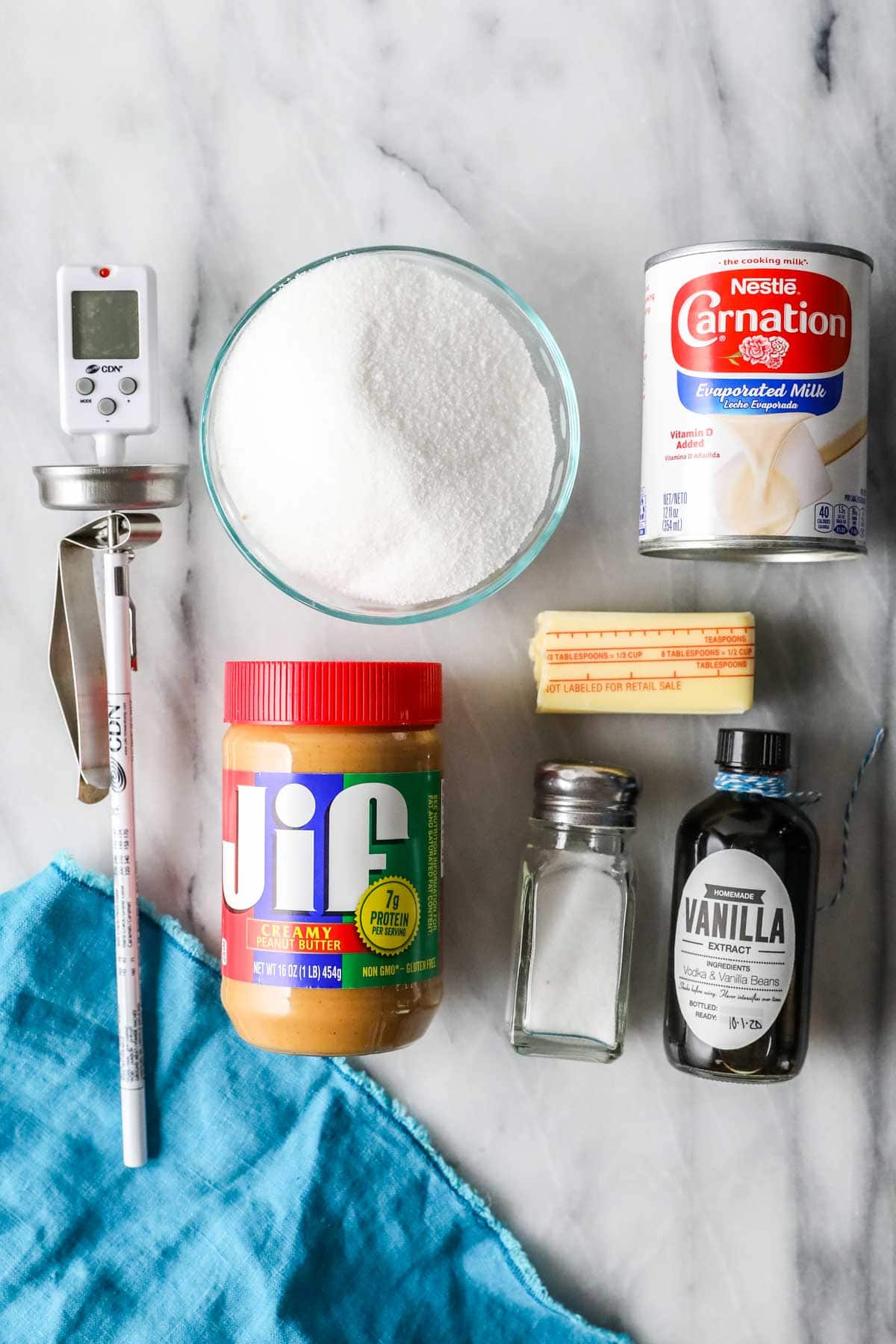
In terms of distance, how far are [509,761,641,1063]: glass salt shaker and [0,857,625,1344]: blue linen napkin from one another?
13 centimetres

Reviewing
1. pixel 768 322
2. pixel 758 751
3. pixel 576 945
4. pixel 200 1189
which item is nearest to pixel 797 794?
pixel 758 751

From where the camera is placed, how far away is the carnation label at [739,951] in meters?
0.67

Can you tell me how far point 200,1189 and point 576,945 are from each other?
0.99 ft

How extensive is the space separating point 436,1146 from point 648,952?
20 cm

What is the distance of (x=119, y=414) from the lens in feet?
2.36

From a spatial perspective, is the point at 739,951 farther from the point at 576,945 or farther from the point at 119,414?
the point at 119,414

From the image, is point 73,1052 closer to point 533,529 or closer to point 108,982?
point 108,982

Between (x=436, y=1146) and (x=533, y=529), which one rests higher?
(x=533, y=529)

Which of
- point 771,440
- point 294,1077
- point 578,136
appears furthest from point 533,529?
point 294,1077

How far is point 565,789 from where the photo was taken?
2.26ft

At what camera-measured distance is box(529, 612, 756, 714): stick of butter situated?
715 mm

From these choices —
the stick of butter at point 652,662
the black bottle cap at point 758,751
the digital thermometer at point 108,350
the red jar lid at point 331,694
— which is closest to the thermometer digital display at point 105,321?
the digital thermometer at point 108,350

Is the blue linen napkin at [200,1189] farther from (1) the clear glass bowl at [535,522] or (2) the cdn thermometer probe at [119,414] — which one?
(1) the clear glass bowl at [535,522]

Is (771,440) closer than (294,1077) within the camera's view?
Yes
